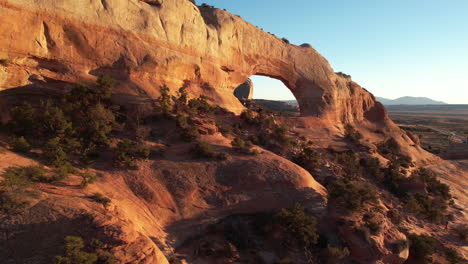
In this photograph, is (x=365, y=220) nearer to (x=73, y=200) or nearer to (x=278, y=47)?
(x=73, y=200)

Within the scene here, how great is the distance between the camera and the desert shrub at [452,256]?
37.0 ft

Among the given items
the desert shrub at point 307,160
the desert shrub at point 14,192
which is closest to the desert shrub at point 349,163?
the desert shrub at point 307,160

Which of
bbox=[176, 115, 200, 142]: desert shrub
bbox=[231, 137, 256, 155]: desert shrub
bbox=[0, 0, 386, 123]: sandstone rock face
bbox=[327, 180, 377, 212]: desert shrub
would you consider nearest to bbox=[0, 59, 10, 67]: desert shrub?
bbox=[0, 0, 386, 123]: sandstone rock face

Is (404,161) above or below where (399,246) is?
above

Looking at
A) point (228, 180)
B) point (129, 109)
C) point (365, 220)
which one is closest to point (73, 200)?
point (228, 180)

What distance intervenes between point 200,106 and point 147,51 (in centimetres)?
514

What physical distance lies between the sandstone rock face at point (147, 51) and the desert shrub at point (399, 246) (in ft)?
46.7

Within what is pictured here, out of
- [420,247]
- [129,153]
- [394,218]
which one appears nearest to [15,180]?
[129,153]

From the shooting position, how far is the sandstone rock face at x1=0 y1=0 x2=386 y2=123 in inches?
468

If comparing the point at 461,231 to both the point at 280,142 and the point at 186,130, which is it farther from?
the point at 186,130

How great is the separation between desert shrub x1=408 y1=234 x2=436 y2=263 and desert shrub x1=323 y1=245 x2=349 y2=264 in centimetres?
414

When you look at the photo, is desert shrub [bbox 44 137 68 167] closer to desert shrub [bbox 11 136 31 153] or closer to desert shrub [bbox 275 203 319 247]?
desert shrub [bbox 11 136 31 153]

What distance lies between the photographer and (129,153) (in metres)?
11.3

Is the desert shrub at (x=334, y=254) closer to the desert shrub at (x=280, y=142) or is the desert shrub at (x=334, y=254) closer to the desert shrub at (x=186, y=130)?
the desert shrub at (x=280, y=142)
